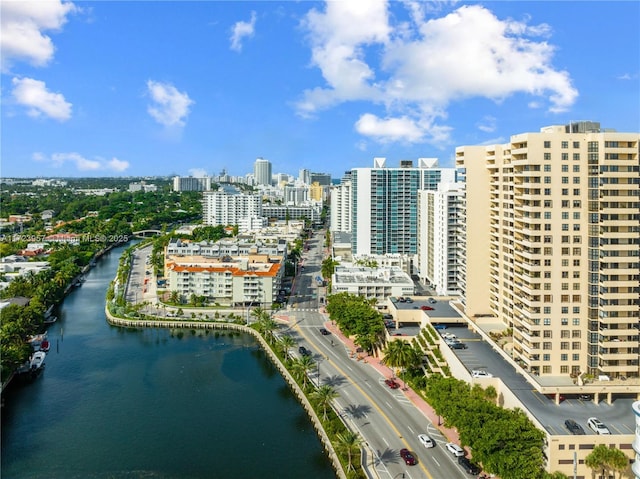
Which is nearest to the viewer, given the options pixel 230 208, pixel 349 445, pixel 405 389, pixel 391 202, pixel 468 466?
pixel 468 466

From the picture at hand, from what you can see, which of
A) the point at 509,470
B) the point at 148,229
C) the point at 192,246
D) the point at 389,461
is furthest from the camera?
the point at 148,229

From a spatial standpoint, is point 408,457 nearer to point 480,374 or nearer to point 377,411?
point 377,411

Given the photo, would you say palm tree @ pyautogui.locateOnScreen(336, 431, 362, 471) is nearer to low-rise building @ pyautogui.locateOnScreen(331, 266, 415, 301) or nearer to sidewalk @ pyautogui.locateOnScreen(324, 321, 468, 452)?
sidewalk @ pyautogui.locateOnScreen(324, 321, 468, 452)

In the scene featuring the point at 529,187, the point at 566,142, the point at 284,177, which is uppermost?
the point at 284,177

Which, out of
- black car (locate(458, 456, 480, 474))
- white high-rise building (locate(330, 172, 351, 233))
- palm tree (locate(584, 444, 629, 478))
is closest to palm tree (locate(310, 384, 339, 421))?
black car (locate(458, 456, 480, 474))

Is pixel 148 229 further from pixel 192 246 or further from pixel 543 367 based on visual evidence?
pixel 543 367

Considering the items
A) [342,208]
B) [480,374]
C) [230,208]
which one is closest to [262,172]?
[230,208]

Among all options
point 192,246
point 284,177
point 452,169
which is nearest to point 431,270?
point 452,169
